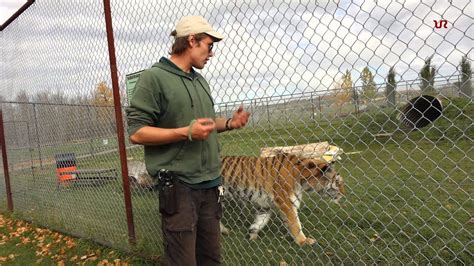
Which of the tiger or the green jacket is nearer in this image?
the green jacket

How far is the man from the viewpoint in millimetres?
2416

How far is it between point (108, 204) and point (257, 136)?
2.66m

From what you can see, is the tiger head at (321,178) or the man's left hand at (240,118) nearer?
the man's left hand at (240,118)

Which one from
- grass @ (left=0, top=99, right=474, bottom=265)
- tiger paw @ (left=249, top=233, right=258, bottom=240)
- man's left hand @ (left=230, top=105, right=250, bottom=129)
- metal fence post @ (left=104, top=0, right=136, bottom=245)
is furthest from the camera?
tiger paw @ (left=249, top=233, right=258, bottom=240)

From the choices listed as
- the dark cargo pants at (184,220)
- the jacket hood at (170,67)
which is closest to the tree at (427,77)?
the jacket hood at (170,67)

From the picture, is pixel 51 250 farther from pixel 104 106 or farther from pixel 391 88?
pixel 391 88

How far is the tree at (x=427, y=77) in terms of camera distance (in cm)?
200

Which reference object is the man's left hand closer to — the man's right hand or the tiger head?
the man's right hand

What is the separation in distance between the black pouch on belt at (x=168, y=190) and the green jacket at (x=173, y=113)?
0.05m

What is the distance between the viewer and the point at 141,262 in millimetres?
4254

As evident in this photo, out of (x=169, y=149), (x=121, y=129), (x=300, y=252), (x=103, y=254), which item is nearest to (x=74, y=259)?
(x=103, y=254)

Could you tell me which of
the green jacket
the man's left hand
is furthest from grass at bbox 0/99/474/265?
the green jacket

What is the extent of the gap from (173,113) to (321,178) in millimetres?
3077

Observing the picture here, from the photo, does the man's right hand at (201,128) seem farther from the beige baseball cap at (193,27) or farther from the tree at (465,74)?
the tree at (465,74)
